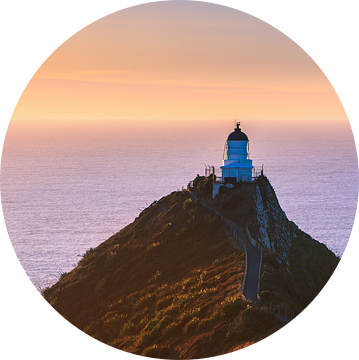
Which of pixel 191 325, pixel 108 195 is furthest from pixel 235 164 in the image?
pixel 108 195

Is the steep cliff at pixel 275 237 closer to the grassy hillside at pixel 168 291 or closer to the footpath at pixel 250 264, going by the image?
the footpath at pixel 250 264

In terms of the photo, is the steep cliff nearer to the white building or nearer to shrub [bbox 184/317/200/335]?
the white building

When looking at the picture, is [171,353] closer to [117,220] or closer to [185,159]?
[117,220]

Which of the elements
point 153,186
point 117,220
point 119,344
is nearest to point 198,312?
point 119,344

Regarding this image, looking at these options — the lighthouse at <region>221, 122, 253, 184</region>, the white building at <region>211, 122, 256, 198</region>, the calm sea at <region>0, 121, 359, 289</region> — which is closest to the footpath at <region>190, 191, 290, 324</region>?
the white building at <region>211, 122, 256, 198</region>

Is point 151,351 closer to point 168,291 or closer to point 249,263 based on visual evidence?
point 168,291
